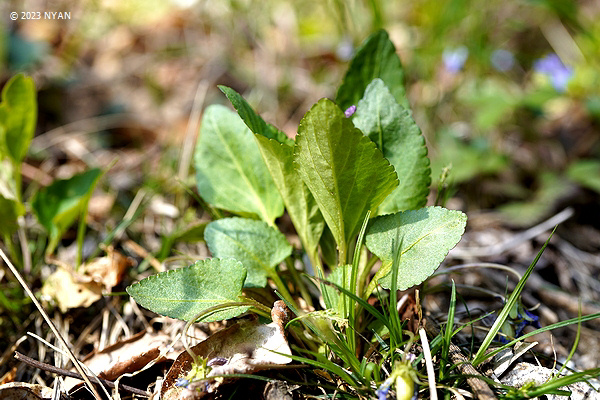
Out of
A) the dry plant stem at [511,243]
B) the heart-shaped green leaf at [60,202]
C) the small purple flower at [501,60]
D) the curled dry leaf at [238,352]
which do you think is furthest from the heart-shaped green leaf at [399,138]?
the small purple flower at [501,60]

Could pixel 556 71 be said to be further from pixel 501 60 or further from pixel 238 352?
pixel 238 352

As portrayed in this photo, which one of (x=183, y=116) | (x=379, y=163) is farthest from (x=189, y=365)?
(x=183, y=116)

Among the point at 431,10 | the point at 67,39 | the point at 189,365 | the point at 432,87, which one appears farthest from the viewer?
the point at 67,39

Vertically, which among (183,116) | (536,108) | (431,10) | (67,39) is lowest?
(536,108)

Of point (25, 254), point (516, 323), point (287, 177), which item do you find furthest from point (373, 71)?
point (25, 254)

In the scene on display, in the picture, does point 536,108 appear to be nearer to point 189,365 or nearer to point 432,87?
point 432,87
